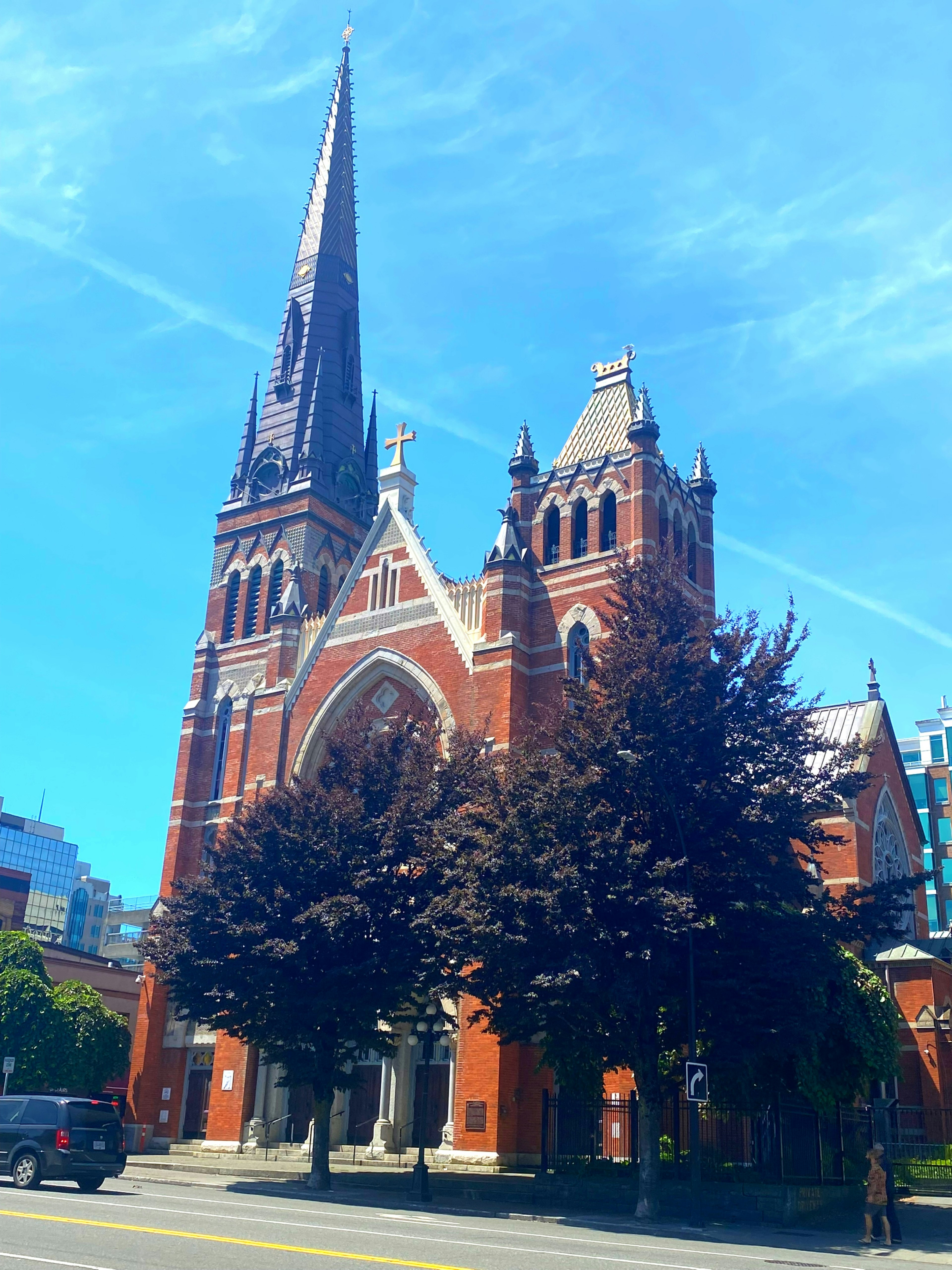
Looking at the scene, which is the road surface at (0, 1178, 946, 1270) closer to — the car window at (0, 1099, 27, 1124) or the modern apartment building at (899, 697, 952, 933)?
the car window at (0, 1099, 27, 1124)

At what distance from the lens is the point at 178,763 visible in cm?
4659

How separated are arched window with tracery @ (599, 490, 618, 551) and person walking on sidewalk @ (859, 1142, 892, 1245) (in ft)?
72.6

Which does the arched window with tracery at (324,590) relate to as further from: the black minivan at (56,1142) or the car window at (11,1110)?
the black minivan at (56,1142)

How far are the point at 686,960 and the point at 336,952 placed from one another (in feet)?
27.7

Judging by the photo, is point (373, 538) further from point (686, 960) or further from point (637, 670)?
point (686, 960)

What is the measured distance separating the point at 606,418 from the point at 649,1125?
26.9 meters

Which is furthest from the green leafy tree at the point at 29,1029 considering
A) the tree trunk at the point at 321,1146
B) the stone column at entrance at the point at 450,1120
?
the tree trunk at the point at 321,1146

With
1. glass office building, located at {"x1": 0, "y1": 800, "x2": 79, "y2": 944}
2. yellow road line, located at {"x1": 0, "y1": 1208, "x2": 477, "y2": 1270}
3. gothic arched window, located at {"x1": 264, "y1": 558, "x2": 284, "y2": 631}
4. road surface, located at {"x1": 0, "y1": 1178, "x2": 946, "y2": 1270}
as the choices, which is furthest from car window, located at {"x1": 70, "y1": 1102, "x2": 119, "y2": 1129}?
glass office building, located at {"x1": 0, "y1": 800, "x2": 79, "y2": 944}

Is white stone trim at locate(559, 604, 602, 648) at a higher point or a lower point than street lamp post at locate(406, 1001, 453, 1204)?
higher

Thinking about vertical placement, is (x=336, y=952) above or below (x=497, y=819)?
below

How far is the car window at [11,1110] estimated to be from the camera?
21.1m

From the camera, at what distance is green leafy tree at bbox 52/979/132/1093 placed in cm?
4388

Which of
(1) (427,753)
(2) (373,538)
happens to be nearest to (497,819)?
(1) (427,753)

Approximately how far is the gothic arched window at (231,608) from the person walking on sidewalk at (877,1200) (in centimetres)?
3386
